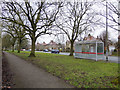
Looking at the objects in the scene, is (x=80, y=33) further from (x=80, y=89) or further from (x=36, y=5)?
(x=80, y=89)

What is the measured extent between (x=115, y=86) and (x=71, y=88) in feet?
5.35

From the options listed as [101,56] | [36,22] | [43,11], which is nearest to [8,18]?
[36,22]

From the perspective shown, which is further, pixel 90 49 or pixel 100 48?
pixel 90 49

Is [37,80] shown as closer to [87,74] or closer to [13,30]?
[87,74]

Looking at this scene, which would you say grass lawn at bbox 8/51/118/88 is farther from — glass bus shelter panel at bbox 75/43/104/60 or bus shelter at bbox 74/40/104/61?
glass bus shelter panel at bbox 75/43/104/60

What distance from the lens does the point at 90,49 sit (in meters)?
13.6

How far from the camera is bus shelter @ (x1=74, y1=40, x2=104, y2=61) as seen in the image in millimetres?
12751

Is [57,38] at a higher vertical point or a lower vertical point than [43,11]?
lower

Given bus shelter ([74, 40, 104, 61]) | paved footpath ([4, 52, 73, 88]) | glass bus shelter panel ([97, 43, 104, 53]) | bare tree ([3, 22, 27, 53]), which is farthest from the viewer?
bare tree ([3, 22, 27, 53])

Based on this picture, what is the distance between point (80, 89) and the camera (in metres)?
3.74

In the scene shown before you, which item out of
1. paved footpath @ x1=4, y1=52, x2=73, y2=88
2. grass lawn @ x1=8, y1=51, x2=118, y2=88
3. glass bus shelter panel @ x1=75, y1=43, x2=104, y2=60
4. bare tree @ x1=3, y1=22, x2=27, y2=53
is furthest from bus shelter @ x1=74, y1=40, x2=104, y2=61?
bare tree @ x1=3, y1=22, x2=27, y2=53

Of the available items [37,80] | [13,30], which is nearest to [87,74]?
[37,80]

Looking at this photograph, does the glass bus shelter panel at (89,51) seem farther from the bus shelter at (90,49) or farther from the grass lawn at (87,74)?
the grass lawn at (87,74)

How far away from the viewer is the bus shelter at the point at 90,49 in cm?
1275
